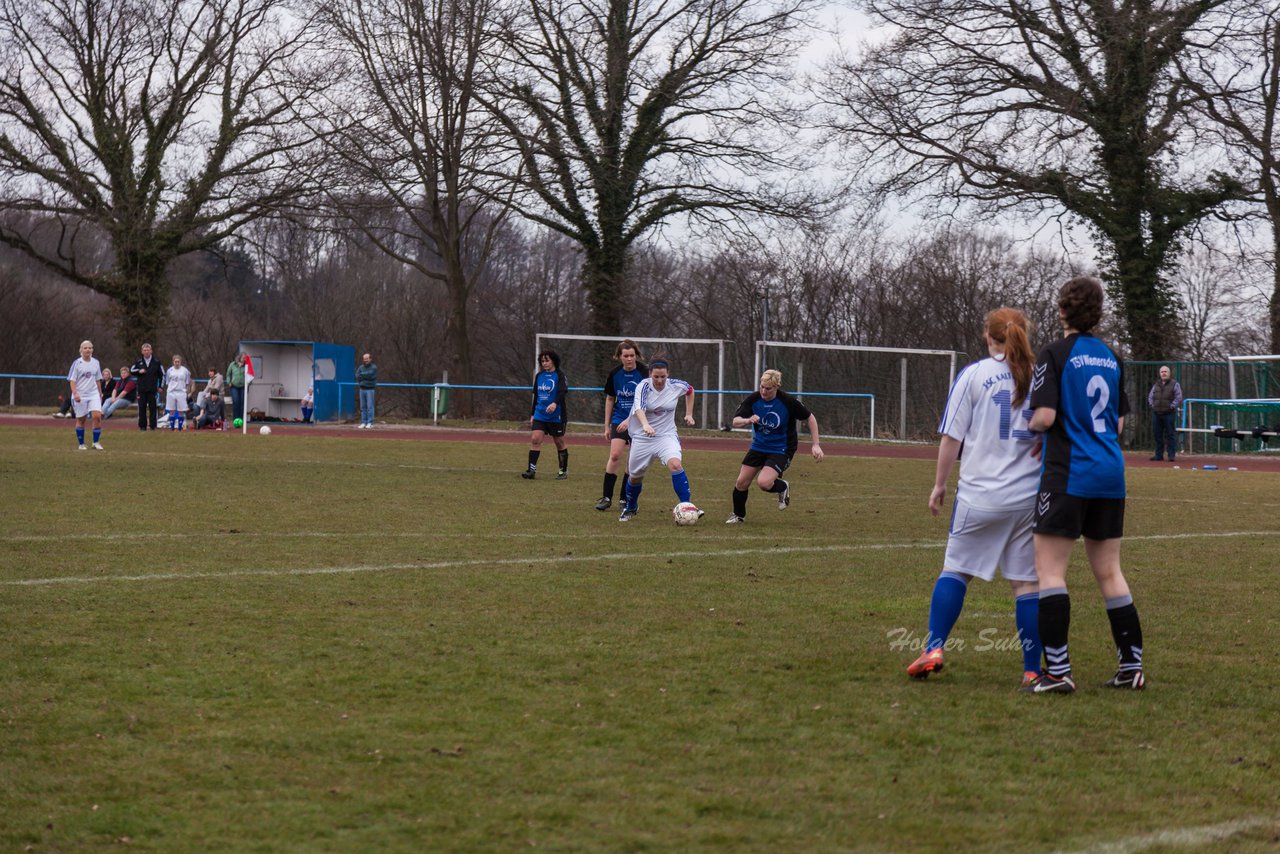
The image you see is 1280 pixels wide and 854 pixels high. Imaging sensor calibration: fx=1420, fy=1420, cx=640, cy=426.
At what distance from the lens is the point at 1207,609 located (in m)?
8.30

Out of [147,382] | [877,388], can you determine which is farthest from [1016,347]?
[877,388]

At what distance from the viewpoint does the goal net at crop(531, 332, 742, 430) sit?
116 feet

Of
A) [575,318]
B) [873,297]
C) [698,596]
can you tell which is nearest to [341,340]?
[575,318]

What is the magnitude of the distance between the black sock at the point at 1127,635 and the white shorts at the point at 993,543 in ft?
1.26

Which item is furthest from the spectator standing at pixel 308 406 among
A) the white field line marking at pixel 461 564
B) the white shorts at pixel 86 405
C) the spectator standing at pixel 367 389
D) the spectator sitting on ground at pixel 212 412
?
the white field line marking at pixel 461 564

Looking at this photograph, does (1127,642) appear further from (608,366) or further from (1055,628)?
(608,366)

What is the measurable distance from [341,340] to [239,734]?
56281 mm

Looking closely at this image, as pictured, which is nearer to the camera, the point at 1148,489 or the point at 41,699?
the point at 41,699

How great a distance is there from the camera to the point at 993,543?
6.24m

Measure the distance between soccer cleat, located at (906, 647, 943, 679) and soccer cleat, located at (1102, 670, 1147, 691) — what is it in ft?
2.42

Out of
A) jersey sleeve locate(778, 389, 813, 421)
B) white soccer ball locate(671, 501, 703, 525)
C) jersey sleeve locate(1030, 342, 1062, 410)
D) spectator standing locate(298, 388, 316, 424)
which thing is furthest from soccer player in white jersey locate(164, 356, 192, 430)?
jersey sleeve locate(1030, 342, 1062, 410)

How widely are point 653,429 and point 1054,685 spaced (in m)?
7.86

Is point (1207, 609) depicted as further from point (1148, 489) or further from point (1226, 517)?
point (1148, 489)

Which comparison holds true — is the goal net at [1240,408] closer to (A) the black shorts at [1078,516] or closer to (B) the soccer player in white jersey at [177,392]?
(B) the soccer player in white jersey at [177,392]
